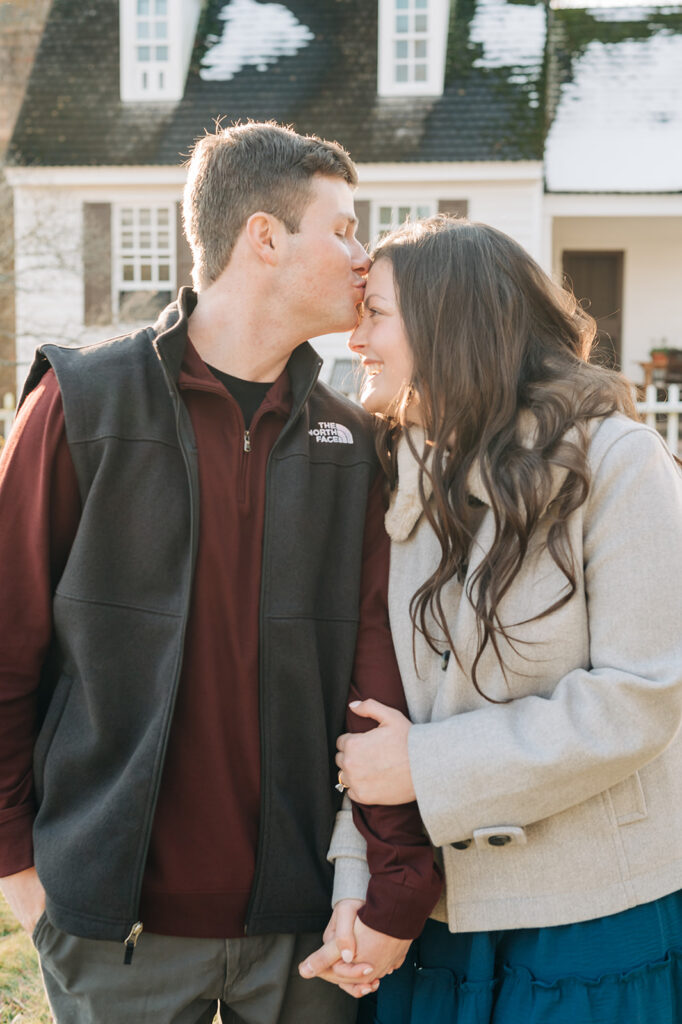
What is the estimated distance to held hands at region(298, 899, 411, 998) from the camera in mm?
2219

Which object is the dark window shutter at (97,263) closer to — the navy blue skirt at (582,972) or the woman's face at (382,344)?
the woman's face at (382,344)

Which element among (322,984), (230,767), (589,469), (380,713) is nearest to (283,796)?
(230,767)

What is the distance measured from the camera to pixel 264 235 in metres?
2.55

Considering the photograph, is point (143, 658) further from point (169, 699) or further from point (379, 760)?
point (379, 760)

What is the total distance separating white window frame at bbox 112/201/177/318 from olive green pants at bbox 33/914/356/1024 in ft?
48.7

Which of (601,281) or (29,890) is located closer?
(29,890)

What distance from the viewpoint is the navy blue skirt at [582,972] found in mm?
2156

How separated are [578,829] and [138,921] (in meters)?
1.00

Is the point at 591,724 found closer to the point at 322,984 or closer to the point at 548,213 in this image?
the point at 322,984

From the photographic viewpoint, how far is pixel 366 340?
2.58 meters

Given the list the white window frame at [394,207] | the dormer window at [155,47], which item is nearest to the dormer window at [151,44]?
the dormer window at [155,47]

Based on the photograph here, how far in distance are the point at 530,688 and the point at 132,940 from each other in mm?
1047

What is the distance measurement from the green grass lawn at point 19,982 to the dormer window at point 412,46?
48.8ft

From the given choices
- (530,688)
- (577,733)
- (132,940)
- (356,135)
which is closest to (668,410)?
(356,135)
